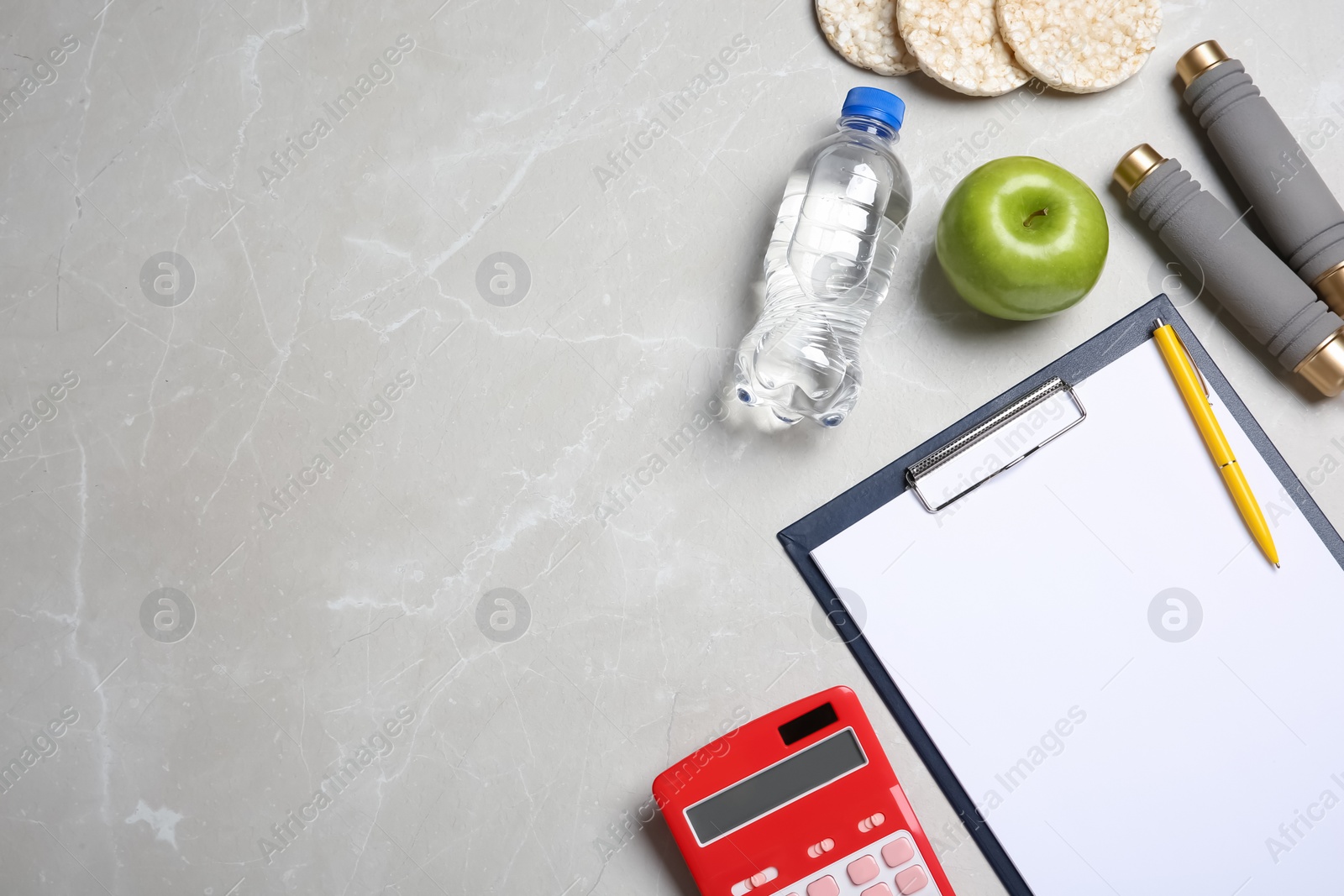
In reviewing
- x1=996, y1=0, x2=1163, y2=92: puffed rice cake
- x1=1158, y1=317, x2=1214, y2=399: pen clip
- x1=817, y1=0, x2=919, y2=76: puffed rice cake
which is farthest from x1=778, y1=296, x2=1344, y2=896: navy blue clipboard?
x1=817, y1=0, x2=919, y2=76: puffed rice cake

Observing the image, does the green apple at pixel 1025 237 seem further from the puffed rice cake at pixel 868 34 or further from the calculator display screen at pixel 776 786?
the calculator display screen at pixel 776 786

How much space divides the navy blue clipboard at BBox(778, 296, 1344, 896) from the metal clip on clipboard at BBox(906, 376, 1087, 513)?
14 mm

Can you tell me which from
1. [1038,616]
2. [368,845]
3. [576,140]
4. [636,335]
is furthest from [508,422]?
[1038,616]

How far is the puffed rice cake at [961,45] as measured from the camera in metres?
0.85

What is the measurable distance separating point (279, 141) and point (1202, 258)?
0.94 meters

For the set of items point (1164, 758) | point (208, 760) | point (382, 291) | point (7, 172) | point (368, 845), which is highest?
point (7, 172)

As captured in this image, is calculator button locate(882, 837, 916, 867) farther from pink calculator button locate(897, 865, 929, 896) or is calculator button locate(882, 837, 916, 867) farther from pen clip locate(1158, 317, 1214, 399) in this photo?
pen clip locate(1158, 317, 1214, 399)

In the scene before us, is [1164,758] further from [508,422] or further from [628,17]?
[628,17]

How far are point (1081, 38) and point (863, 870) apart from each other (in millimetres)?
820

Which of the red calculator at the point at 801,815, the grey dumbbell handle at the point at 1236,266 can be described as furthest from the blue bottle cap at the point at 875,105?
the red calculator at the point at 801,815

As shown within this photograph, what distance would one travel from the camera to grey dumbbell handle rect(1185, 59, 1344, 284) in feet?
2.78

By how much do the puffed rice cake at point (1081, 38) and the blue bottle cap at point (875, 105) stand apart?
155 millimetres

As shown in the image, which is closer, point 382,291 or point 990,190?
point 990,190

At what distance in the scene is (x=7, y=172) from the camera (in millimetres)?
916
